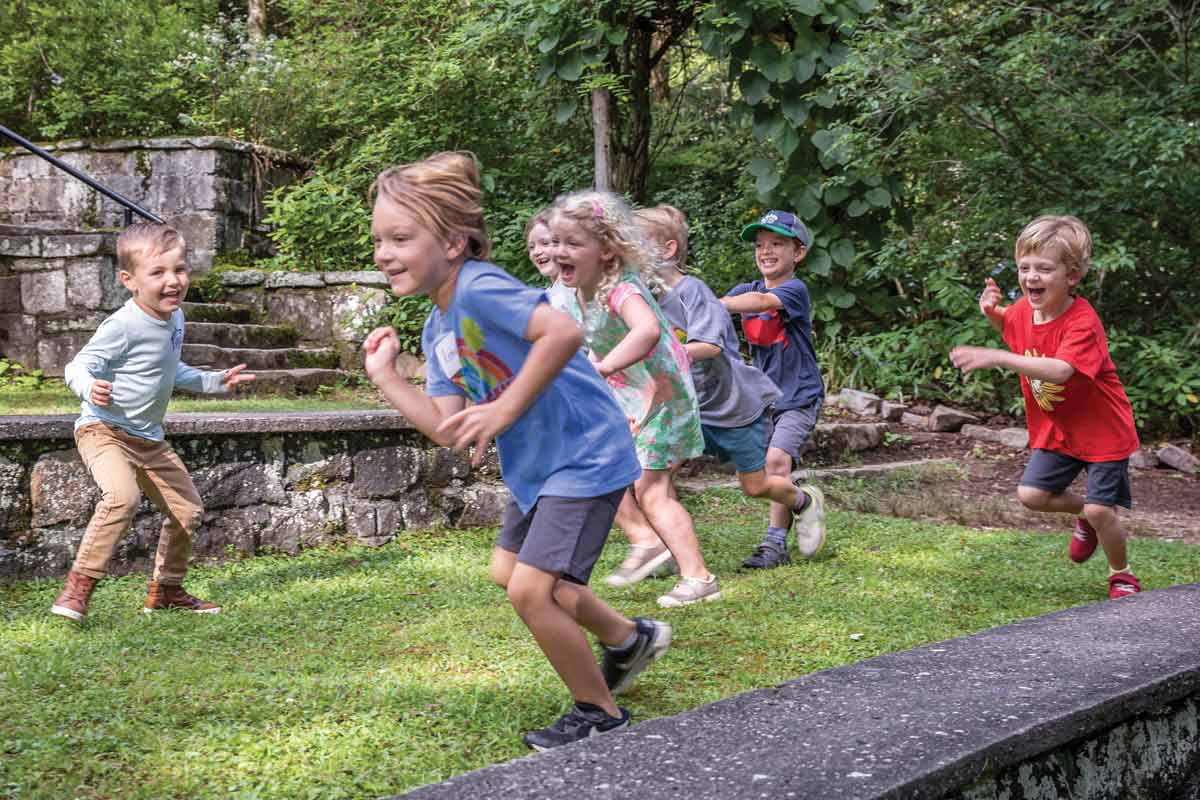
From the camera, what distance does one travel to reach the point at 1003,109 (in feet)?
29.1

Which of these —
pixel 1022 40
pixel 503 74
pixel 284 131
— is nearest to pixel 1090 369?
pixel 1022 40

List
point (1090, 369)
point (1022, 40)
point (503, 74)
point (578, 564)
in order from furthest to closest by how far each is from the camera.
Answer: point (503, 74) < point (1022, 40) < point (1090, 369) < point (578, 564)

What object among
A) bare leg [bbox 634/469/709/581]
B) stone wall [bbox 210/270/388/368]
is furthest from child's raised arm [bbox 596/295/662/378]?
stone wall [bbox 210/270/388/368]

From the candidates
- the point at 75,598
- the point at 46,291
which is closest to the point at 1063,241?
the point at 75,598

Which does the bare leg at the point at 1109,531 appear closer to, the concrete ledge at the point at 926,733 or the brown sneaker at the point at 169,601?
the concrete ledge at the point at 926,733

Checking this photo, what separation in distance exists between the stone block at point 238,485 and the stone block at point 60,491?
444 millimetres

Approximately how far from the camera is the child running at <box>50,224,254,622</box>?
410 cm

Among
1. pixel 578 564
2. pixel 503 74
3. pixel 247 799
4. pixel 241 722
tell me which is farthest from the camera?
pixel 503 74

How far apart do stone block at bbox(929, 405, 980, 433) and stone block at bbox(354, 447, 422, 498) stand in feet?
17.5

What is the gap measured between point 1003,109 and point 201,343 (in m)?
6.16

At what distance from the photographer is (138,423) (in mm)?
4250

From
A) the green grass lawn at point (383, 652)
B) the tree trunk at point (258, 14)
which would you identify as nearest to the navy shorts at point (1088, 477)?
the green grass lawn at point (383, 652)

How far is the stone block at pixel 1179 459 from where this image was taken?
8.49m

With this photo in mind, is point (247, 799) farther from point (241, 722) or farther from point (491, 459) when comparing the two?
point (491, 459)
